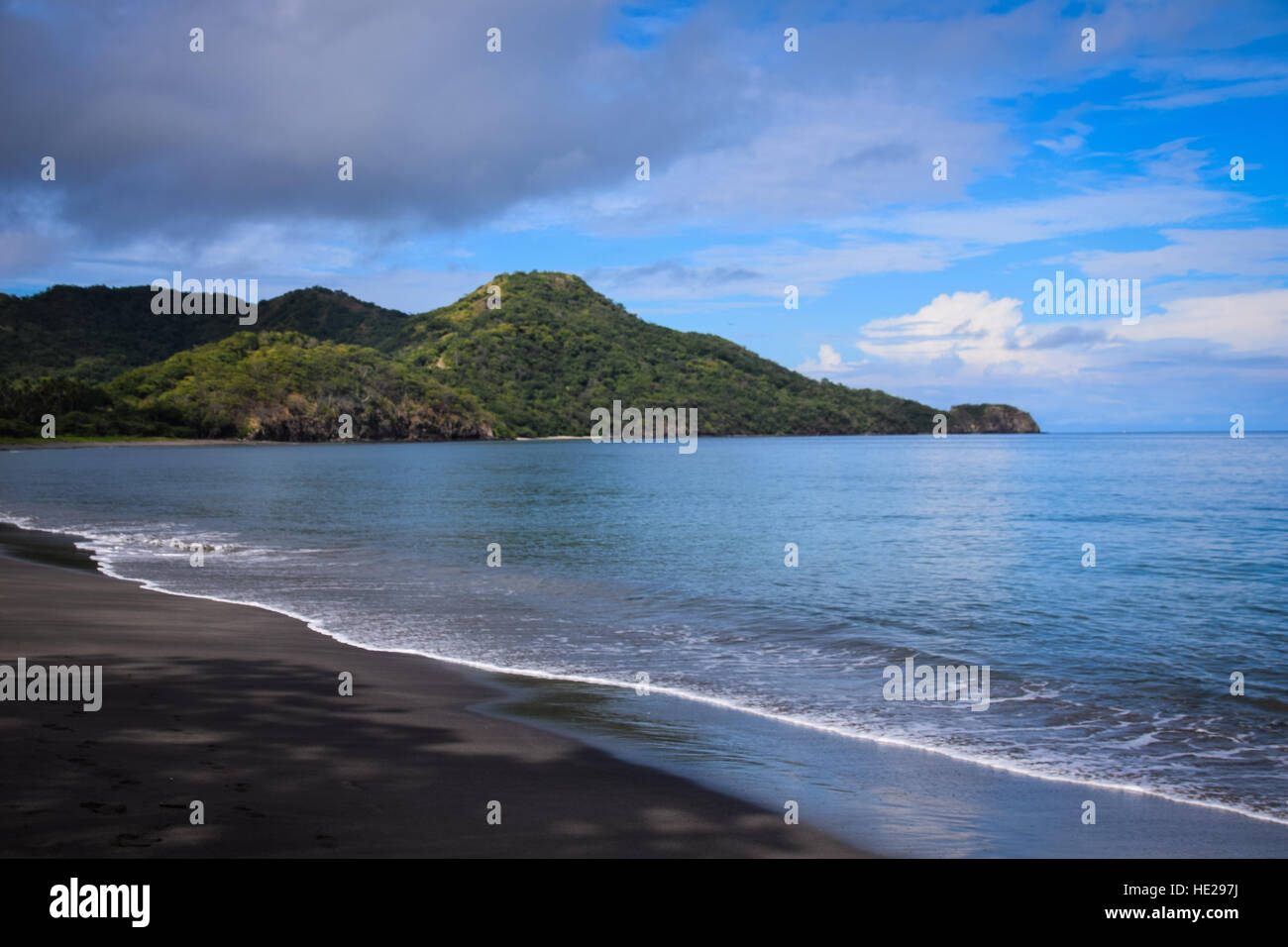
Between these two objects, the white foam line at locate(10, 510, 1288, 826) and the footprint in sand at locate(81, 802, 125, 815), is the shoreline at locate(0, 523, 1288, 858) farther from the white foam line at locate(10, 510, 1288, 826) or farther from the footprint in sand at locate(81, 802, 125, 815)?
the footprint in sand at locate(81, 802, 125, 815)

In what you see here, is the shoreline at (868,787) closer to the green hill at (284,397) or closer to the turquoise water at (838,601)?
the turquoise water at (838,601)

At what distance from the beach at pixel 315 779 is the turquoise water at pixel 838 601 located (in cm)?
175

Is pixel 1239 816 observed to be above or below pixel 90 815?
below

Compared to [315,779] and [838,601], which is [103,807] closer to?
[315,779]

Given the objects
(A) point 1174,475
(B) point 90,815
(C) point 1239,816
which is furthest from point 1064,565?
(A) point 1174,475

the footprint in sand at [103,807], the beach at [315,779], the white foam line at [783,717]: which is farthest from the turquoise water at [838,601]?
the footprint in sand at [103,807]

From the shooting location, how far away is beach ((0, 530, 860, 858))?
16.2 ft

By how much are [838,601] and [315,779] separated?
12042 mm

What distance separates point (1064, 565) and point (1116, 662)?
10.4 metres

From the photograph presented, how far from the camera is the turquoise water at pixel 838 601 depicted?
339 inches

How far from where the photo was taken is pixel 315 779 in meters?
6.02

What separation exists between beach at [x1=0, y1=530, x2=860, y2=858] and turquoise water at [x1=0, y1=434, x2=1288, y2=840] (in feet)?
5.73

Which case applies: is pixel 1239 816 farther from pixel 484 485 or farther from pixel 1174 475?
pixel 1174 475

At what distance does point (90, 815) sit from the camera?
4.96 meters
